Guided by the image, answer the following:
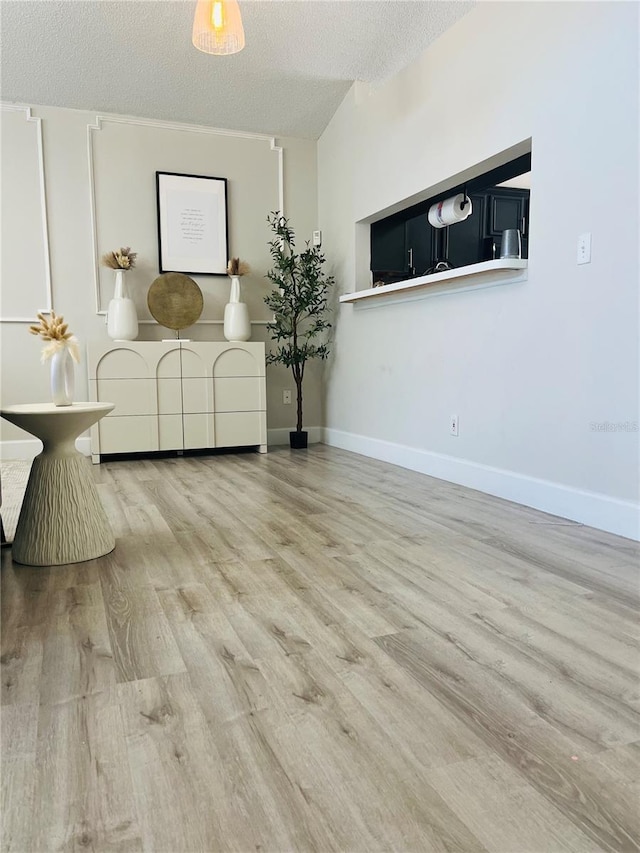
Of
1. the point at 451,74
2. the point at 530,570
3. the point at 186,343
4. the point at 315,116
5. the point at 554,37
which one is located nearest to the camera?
the point at 530,570

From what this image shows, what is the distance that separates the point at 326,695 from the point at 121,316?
11.0 ft

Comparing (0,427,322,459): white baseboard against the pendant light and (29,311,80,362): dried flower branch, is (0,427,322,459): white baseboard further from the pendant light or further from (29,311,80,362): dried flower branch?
the pendant light

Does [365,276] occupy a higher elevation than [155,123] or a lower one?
lower

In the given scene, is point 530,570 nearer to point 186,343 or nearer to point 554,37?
point 554,37

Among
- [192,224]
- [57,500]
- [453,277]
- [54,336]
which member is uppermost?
[192,224]

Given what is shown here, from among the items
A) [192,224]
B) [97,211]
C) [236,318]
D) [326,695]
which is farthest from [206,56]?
[326,695]

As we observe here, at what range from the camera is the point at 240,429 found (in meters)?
4.15

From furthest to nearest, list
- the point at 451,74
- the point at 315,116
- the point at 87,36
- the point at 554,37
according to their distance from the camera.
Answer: the point at 315,116 < the point at 87,36 < the point at 451,74 < the point at 554,37

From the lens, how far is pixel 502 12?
8.59ft

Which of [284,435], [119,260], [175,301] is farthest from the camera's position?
[284,435]

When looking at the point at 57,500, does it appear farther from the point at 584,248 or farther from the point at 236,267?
the point at 236,267

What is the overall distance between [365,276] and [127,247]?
167 cm

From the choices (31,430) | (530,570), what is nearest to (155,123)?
(31,430)

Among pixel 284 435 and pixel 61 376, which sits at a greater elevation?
pixel 61 376
